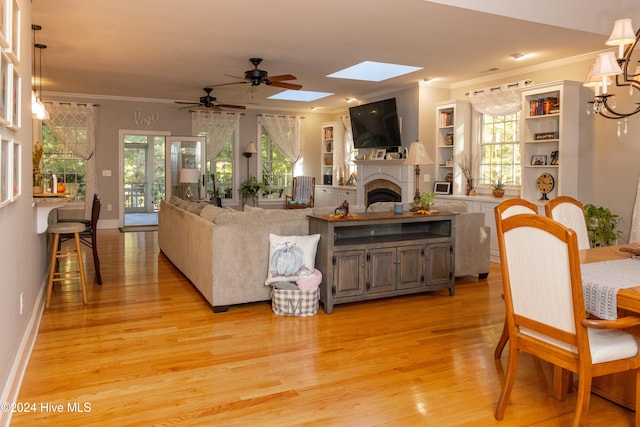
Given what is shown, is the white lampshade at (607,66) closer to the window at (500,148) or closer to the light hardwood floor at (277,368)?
the light hardwood floor at (277,368)

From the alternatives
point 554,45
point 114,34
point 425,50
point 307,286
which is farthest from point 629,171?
point 114,34

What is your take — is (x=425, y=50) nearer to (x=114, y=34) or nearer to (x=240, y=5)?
(x=240, y=5)

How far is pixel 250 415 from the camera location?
2.54 m

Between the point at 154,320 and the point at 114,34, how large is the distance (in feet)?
10.2

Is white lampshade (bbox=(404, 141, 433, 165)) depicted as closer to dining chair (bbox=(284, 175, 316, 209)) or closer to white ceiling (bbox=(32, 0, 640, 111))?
white ceiling (bbox=(32, 0, 640, 111))

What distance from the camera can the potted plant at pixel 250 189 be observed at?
10.8m

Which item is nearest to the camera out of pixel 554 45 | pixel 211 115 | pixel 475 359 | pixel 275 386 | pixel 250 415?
pixel 250 415

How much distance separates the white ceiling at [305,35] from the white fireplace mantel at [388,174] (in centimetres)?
152

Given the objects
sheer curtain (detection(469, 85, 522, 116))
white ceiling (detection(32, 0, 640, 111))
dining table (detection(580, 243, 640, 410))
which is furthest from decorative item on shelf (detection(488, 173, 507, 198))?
dining table (detection(580, 243, 640, 410))

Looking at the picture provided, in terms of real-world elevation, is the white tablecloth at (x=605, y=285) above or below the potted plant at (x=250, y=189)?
below

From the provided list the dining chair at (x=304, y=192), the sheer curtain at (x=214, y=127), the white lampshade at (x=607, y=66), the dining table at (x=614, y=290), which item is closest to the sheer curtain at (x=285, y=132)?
the sheer curtain at (x=214, y=127)

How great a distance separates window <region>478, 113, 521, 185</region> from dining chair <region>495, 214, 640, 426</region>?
16.8 ft

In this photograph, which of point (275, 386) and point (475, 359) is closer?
point (275, 386)

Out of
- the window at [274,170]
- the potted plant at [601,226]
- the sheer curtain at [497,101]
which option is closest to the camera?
the potted plant at [601,226]
